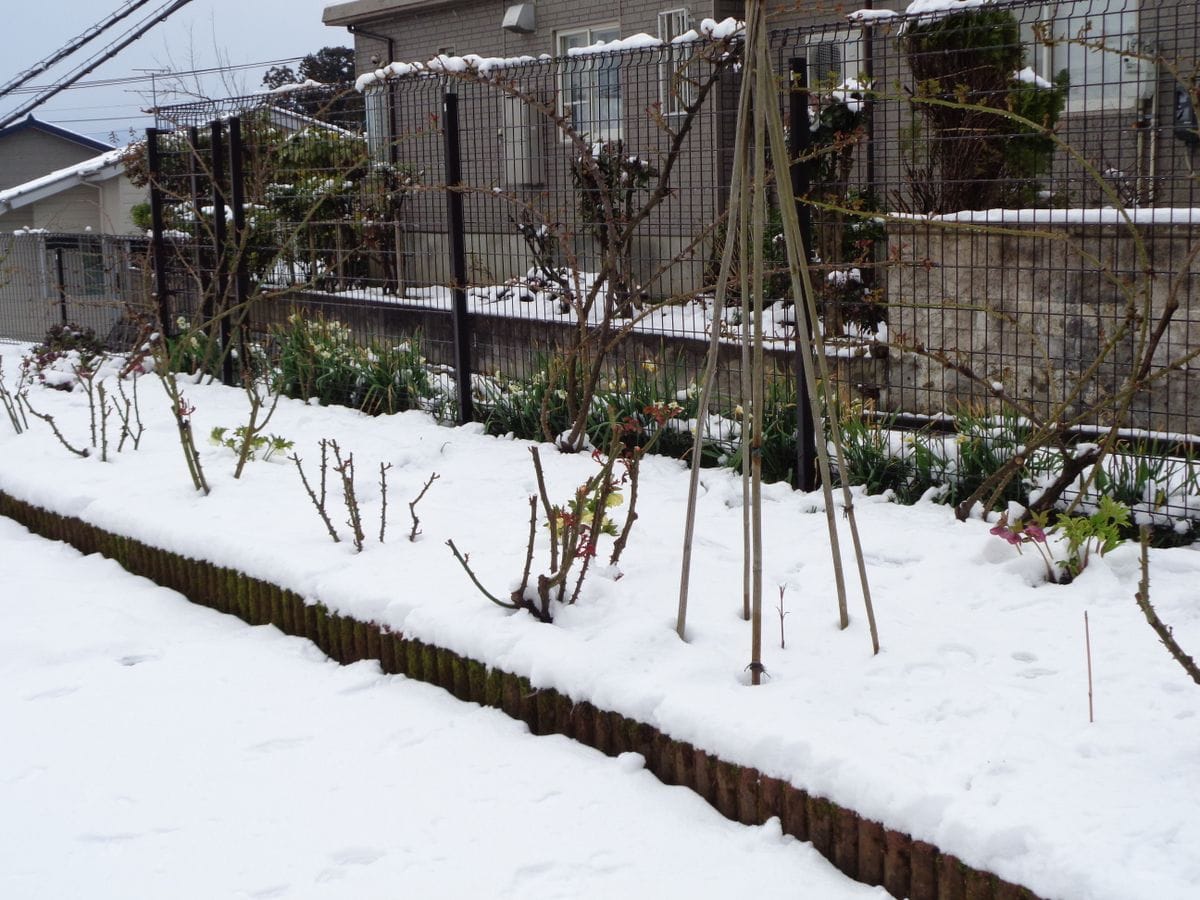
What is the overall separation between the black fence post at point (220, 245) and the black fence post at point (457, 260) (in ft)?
8.47

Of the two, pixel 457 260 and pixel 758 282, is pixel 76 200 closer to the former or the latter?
pixel 457 260

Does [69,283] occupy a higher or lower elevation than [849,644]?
higher

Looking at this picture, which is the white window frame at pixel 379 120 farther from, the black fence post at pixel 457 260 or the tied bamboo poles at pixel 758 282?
the tied bamboo poles at pixel 758 282

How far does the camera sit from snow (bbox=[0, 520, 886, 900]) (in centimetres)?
293

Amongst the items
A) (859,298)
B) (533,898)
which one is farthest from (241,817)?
(859,298)

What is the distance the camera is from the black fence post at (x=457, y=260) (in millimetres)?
7023

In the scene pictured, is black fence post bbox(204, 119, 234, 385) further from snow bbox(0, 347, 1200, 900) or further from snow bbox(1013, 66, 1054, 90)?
snow bbox(1013, 66, 1054, 90)

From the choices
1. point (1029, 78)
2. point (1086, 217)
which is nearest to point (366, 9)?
point (1029, 78)

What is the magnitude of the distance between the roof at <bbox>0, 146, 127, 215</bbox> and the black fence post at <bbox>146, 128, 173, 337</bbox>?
12.3 m

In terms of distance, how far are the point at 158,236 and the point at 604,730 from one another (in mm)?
7927

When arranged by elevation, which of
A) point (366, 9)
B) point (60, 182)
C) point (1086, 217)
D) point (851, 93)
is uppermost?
point (366, 9)

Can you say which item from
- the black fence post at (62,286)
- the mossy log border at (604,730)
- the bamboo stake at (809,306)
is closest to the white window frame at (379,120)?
the mossy log border at (604,730)

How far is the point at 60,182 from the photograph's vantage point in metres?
22.2

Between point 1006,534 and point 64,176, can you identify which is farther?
point 64,176
